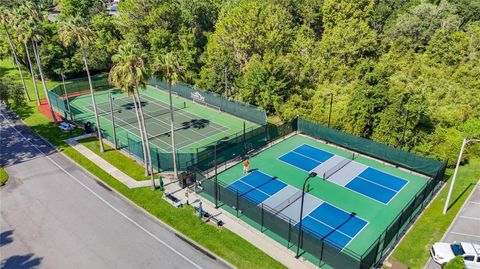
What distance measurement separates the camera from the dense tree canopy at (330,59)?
37.1 meters

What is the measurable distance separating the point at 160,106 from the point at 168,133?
10540 millimetres

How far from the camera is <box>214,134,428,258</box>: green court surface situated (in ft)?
85.0

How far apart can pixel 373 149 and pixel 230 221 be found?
1806cm

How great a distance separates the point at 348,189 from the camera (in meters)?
31.1

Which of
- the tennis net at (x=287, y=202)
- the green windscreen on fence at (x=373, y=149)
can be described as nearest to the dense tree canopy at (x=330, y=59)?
the green windscreen on fence at (x=373, y=149)

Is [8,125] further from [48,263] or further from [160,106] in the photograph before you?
[48,263]

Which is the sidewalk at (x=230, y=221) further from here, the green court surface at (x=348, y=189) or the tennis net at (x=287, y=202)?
the tennis net at (x=287, y=202)

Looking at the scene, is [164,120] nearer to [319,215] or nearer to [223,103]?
[223,103]

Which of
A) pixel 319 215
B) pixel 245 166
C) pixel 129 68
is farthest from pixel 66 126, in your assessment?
pixel 319 215

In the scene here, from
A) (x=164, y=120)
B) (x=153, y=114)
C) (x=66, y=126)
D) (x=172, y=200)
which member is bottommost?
(x=172, y=200)

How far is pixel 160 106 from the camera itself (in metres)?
52.2

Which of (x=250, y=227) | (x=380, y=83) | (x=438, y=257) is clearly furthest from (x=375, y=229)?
(x=380, y=83)

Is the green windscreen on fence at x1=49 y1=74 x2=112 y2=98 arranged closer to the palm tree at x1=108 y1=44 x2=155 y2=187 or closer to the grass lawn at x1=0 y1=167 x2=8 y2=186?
the grass lawn at x1=0 y1=167 x2=8 y2=186

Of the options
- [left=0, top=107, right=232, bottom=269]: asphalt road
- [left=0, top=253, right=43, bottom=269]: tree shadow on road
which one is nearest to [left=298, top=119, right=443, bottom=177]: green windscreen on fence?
[left=0, top=107, right=232, bottom=269]: asphalt road
